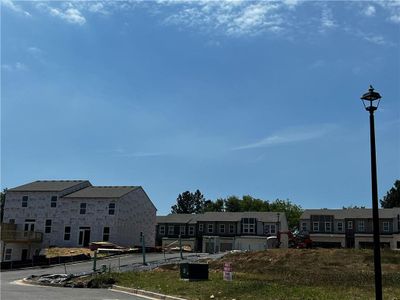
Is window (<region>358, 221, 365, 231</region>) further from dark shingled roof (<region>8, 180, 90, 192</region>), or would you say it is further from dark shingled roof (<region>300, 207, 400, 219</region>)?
dark shingled roof (<region>8, 180, 90, 192</region>)

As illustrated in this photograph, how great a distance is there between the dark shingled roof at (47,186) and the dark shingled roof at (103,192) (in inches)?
80.0

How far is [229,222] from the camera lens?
8456cm

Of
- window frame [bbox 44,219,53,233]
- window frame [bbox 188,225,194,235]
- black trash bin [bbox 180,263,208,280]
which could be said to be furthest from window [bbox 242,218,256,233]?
black trash bin [bbox 180,263,208,280]

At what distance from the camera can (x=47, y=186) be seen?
236 ft

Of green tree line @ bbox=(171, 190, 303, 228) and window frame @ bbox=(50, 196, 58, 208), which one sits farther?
green tree line @ bbox=(171, 190, 303, 228)

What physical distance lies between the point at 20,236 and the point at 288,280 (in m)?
45.6

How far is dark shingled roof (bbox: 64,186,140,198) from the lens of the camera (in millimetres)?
67312

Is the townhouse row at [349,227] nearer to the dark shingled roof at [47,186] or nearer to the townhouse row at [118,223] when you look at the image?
the townhouse row at [118,223]

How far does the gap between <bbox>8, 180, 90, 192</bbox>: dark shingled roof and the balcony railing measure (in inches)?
258

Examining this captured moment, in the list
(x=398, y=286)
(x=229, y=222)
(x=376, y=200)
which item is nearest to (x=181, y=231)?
(x=229, y=222)

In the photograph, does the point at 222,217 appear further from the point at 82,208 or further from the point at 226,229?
the point at 82,208

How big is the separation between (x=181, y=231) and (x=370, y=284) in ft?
222

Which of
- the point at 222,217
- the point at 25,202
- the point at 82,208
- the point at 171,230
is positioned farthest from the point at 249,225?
the point at 25,202

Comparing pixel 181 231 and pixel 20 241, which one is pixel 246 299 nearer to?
pixel 20 241
